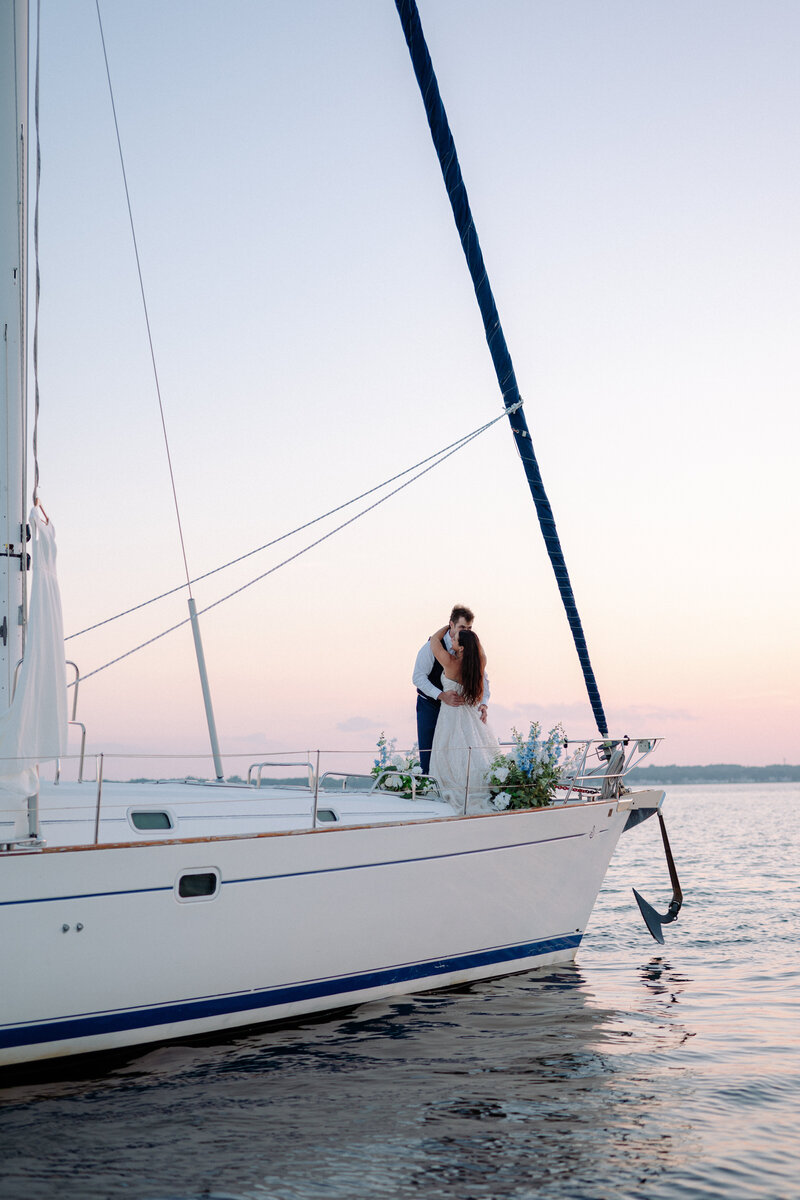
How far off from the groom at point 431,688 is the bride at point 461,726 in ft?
0.24

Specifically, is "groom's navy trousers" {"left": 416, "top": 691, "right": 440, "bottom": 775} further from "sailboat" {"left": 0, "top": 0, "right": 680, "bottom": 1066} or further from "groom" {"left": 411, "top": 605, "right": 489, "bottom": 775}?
"sailboat" {"left": 0, "top": 0, "right": 680, "bottom": 1066}

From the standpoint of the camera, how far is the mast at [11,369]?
6531 mm

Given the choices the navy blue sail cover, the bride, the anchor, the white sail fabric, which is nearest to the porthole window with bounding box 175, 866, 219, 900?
the white sail fabric

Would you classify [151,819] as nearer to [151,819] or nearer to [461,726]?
[151,819]

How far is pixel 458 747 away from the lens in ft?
31.0

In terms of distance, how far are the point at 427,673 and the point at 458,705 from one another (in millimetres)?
447

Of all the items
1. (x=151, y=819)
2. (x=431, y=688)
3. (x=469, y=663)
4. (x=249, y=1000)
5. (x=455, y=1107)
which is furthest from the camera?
(x=431, y=688)

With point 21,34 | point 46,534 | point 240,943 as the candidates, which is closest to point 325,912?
point 240,943

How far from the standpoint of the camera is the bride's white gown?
9391 millimetres

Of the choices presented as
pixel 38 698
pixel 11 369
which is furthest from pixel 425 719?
pixel 11 369

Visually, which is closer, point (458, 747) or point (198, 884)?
point (198, 884)

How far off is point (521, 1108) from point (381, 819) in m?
2.94

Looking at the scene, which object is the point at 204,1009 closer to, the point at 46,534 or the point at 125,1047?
the point at 125,1047

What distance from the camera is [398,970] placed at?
26.5 ft
